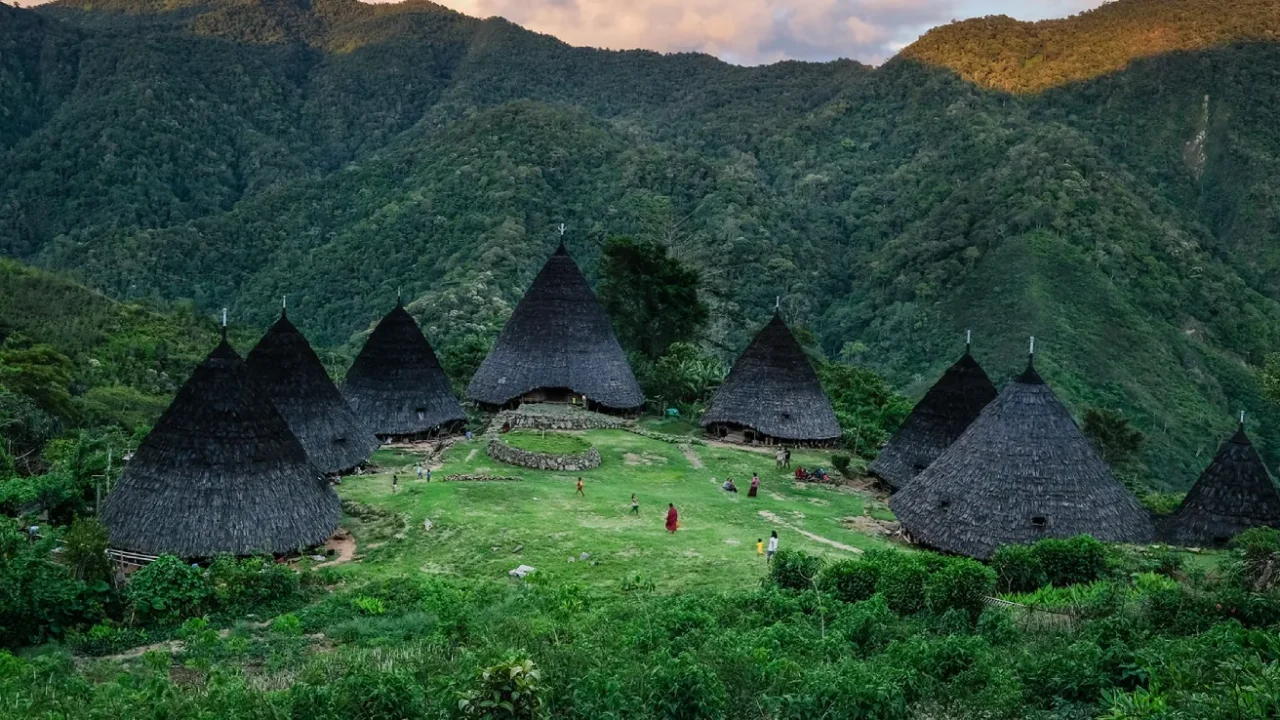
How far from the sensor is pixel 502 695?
30.0 ft

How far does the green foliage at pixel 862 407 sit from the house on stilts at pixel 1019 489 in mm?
10738

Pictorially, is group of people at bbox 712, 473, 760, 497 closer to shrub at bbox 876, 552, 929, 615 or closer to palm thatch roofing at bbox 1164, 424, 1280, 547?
palm thatch roofing at bbox 1164, 424, 1280, 547

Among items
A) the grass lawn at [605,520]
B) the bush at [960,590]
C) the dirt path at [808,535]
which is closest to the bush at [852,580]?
the bush at [960,590]

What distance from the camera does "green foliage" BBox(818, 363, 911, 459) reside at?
32375 millimetres

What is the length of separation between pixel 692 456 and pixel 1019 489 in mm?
11698

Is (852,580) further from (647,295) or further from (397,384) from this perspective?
(647,295)

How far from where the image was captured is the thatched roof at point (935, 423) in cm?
2597

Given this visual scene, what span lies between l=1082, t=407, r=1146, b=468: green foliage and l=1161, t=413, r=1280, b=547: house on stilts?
619 inches

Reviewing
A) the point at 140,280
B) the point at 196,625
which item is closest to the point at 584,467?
the point at 196,625

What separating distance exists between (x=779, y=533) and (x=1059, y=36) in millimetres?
91344

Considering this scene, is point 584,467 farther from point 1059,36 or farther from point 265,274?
point 1059,36

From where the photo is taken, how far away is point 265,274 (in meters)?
60.8

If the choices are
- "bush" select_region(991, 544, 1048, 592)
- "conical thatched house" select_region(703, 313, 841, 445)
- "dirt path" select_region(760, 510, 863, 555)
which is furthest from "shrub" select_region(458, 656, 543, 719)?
"conical thatched house" select_region(703, 313, 841, 445)

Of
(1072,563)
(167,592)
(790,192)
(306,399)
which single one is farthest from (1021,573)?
(790,192)
